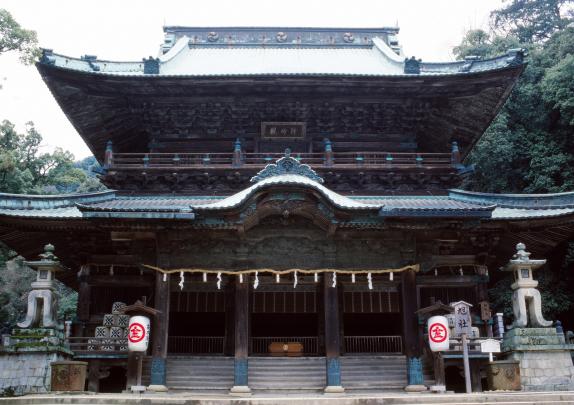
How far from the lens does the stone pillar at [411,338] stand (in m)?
12.8

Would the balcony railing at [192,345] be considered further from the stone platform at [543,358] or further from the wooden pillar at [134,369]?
the stone platform at [543,358]

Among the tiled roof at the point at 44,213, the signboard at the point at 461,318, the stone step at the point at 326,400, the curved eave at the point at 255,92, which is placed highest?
the curved eave at the point at 255,92

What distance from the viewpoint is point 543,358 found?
12383 mm

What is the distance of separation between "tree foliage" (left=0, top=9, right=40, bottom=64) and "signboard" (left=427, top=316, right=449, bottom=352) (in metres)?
22.4

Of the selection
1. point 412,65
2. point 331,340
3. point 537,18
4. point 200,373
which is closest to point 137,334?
point 200,373

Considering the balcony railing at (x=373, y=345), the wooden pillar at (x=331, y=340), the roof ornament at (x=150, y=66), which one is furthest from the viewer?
the balcony railing at (x=373, y=345)

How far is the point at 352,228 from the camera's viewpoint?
1337 centimetres

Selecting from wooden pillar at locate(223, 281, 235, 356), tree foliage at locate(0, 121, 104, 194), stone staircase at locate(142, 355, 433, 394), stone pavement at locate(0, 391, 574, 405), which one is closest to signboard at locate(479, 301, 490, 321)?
stone staircase at locate(142, 355, 433, 394)

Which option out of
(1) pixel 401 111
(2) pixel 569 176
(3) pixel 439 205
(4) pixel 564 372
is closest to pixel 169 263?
(3) pixel 439 205

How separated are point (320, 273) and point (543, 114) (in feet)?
69.8

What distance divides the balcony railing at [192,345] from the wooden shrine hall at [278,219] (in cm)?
6

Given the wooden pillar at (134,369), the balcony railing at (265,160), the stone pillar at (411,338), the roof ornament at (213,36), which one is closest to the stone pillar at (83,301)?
the wooden pillar at (134,369)

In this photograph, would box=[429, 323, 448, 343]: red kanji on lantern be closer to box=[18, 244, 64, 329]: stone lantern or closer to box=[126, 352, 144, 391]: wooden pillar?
box=[126, 352, 144, 391]: wooden pillar

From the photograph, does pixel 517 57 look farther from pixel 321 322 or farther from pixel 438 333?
pixel 321 322
